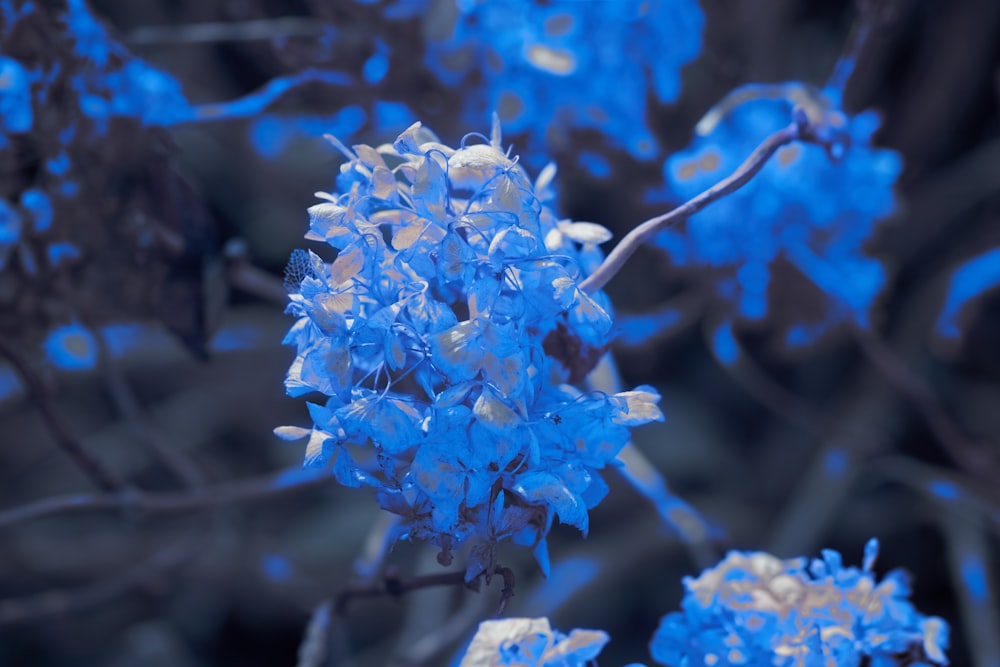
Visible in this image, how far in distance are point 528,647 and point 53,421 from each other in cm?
34

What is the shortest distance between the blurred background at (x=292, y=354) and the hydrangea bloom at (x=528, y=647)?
202mm

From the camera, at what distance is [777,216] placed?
0.54 meters

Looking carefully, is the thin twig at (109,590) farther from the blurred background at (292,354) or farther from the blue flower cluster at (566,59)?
the blue flower cluster at (566,59)

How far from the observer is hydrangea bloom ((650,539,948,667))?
14.2 inches

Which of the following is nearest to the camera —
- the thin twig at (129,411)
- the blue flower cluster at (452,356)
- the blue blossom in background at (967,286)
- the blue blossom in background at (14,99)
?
the blue flower cluster at (452,356)

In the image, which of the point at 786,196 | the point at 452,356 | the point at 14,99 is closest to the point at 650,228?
the point at 452,356

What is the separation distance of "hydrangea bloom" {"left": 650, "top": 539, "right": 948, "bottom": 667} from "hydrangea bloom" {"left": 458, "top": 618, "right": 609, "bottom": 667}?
0.22ft

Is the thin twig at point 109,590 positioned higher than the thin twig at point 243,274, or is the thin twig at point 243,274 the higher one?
the thin twig at point 243,274

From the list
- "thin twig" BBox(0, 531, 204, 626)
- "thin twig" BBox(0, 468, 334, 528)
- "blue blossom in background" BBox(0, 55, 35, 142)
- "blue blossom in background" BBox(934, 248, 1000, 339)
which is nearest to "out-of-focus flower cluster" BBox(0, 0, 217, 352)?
"blue blossom in background" BBox(0, 55, 35, 142)

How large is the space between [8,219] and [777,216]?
1.43 feet

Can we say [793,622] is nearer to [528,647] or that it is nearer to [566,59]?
[528,647]

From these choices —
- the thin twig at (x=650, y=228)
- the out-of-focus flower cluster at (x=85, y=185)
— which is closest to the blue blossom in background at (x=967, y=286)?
the thin twig at (x=650, y=228)

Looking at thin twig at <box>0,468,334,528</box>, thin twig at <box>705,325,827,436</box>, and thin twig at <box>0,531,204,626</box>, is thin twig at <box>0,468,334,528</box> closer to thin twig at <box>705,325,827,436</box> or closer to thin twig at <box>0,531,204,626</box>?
thin twig at <box>0,531,204,626</box>

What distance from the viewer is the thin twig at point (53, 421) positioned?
47cm
